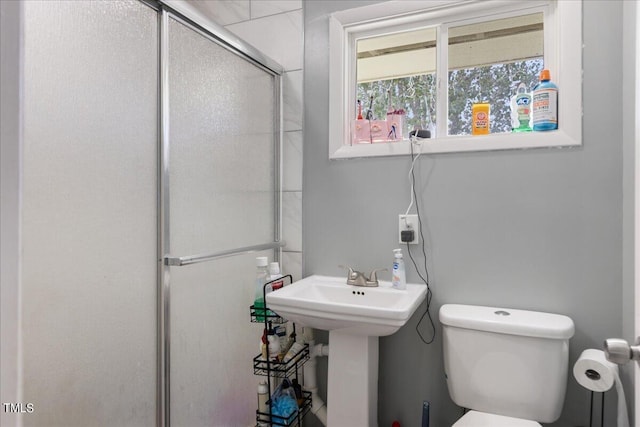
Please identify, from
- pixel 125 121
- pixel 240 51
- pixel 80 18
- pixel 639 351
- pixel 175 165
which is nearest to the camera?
pixel 639 351

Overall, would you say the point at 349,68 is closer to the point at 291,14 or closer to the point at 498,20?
the point at 291,14

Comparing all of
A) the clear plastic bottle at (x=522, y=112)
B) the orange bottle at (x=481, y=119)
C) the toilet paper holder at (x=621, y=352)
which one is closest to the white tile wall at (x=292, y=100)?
the orange bottle at (x=481, y=119)

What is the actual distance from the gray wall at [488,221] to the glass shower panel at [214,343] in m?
0.38

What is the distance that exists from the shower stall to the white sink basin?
275 mm

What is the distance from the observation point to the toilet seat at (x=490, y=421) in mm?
1241

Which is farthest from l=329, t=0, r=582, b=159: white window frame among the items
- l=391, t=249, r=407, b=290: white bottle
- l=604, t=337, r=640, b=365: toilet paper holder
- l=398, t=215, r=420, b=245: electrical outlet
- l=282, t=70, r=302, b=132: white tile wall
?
l=604, t=337, r=640, b=365: toilet paper holder

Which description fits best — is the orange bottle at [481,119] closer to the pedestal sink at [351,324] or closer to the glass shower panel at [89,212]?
the pedestal sink at [351,324]

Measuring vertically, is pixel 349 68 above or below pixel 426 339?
above

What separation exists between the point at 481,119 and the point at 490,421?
112 centimetres

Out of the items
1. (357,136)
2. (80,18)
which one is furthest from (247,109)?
(80,18)

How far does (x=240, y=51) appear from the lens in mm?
1602

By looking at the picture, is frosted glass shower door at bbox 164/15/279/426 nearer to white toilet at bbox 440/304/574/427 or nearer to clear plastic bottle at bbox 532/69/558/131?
white toilet at bbox 440/304/574/427

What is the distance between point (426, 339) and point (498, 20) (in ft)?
4.54

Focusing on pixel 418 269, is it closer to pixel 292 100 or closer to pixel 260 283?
pixel 260 283
